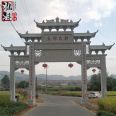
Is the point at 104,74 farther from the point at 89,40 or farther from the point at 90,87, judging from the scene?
the point at 90,87

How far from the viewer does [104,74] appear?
1534 inches

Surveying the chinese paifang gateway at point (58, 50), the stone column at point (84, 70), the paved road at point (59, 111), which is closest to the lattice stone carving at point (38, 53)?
the chinese paifang gateway at point (58, 50)

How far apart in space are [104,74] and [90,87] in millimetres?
37154

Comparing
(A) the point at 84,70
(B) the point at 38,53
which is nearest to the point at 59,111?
(A) the point at 84,70

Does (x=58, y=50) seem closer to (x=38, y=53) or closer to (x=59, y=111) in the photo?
(x=38, y=53)

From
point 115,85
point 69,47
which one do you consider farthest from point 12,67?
point 115,85

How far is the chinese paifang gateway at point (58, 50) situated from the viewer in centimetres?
3800

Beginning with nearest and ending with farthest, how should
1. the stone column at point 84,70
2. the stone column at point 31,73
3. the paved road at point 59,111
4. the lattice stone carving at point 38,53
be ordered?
the paved road at point 59,111, the stone column at point 84,70, the stone column at point 31,73, the lattice stone carving at point 38,53

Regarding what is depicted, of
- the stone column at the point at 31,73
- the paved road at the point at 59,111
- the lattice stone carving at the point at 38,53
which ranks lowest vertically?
the paved road at the point at 59,111

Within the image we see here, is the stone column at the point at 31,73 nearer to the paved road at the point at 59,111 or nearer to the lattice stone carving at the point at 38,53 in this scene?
the lattice stone carving at the point at 38,53

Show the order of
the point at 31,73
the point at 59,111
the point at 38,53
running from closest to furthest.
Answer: the point at 59,111 < the point at 31,73 < the point at 38,53

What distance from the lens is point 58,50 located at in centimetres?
3809

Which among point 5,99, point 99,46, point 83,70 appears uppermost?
point 99,46

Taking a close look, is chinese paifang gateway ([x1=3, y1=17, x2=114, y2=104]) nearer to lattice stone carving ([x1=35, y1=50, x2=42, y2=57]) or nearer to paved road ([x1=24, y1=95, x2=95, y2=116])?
lattice stone carving ([x1=35, y1=50, x2=42, y2=57])
